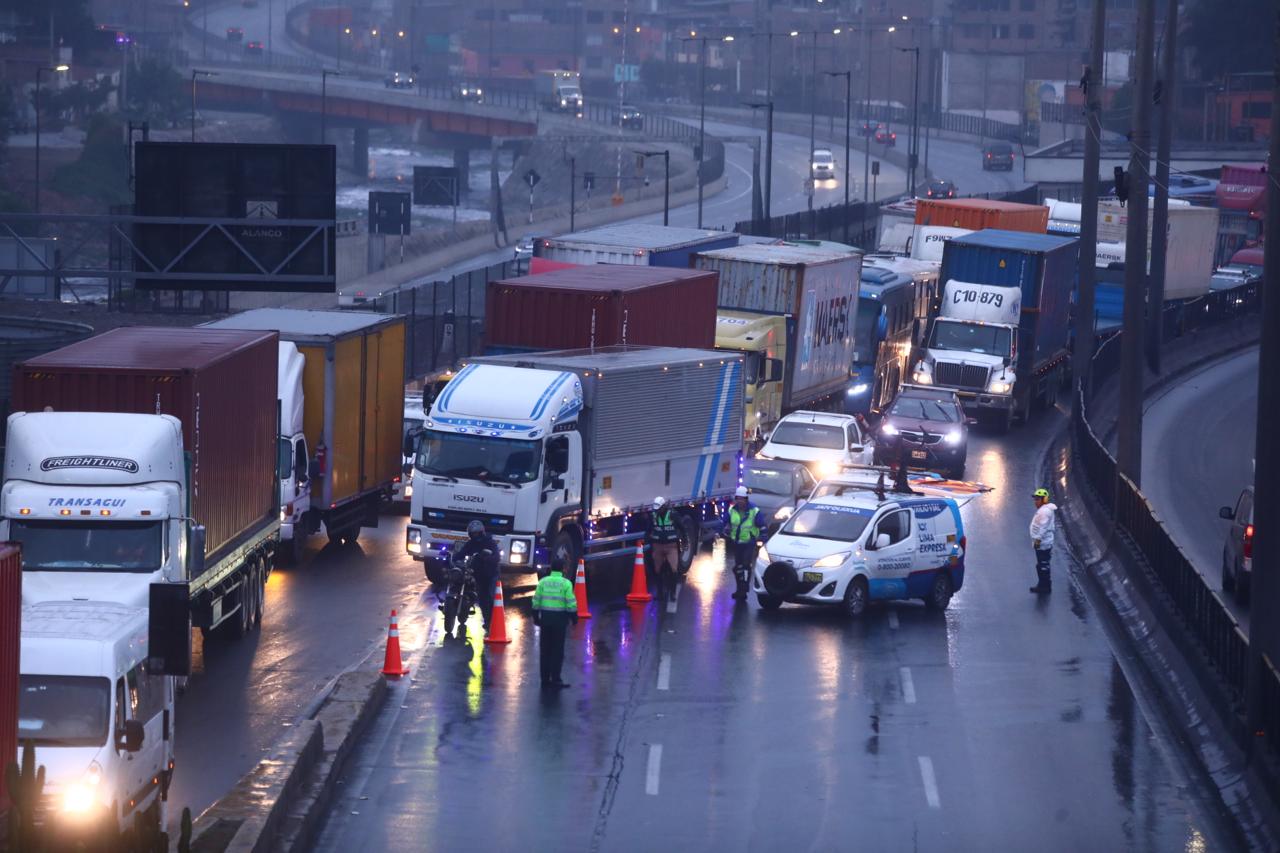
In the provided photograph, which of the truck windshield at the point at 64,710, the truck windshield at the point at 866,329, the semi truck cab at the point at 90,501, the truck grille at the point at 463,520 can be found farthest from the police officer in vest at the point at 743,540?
the truck windshield at the point at 866,329

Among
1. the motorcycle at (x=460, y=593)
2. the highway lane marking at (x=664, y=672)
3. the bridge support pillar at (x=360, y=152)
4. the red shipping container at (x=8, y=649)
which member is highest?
the bridge support pillar at (x=360, y=152)

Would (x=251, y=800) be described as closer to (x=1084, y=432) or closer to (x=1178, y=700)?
(x=1178, y=700)

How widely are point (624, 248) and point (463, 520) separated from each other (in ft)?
54.6

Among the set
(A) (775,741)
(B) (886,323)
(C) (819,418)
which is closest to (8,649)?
(A) (775,741)

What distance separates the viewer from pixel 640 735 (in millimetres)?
21094

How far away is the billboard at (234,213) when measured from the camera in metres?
34.2

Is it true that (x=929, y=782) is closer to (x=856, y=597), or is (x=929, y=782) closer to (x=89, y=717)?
(x=89, y=717)

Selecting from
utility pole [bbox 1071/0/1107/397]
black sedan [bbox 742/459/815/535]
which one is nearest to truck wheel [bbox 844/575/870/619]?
black sedan [bbox 742/459/815/535]

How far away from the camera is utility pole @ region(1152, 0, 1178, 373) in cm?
4766

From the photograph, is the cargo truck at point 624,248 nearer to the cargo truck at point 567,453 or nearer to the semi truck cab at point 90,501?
the cargo truck at point 567,453

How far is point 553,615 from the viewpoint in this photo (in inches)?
889

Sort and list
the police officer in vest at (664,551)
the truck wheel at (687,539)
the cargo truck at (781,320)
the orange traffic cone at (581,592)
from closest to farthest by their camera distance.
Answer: the orange traffic cone at (581,592) < the police officer in vest at (664,551) < the truck wheel at (687,539) < the cargo truck at (781,320)

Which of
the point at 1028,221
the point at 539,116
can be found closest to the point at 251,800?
the point at 1028,221

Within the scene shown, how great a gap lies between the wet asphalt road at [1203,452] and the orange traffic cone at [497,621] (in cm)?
982
